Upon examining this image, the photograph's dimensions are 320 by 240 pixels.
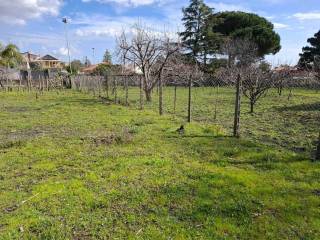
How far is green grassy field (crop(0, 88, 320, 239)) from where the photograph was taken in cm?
324

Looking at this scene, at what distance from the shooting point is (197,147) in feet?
20.7

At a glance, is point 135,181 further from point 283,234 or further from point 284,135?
point 284,135

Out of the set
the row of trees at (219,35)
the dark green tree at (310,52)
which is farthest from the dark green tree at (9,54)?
the dark green tree at (310,52)

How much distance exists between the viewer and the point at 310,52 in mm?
37844

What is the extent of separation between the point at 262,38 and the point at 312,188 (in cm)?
3781

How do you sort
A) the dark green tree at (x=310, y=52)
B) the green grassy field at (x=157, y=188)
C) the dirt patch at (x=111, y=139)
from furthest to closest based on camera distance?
the dark green tree at (x=310, y=52), the dirt patch at (x=111, y=139), the green grassy field at (x=157, y=188)

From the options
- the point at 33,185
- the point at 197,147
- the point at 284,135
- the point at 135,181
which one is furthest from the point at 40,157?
the point at 284,135

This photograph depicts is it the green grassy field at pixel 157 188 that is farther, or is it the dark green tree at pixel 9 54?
the dark green tree at pixel 9 54

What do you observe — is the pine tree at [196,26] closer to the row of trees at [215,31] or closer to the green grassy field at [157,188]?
the row of trees at [215,31]

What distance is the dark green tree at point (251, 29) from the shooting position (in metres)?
38.2

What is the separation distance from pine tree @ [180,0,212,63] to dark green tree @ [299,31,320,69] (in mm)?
11366

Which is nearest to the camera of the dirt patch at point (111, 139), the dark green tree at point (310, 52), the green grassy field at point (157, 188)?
the green grassy field at point (157, 188)

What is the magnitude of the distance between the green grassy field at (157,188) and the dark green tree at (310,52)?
33.4m

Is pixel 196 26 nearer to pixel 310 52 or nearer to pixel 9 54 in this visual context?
pixel 310 52
